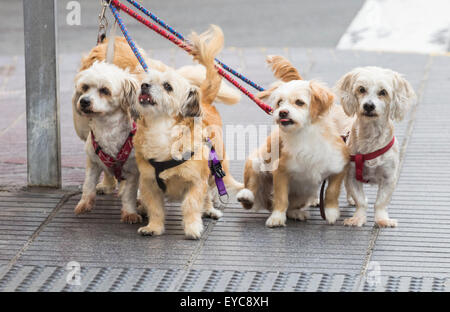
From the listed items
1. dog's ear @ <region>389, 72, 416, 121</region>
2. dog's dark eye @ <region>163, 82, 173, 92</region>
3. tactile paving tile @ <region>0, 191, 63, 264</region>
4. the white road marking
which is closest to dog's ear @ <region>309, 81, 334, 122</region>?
dog's ear @ <region>389, 72, 416, 121</region>

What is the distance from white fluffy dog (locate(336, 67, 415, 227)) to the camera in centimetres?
499

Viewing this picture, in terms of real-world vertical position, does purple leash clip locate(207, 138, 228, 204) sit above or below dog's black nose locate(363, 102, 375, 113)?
below

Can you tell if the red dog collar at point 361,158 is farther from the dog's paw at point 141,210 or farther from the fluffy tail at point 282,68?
the dog's paw at point 141,210

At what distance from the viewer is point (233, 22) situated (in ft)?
38.8

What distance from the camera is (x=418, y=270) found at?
455 cm

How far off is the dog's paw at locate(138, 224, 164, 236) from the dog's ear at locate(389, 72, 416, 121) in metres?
1.62

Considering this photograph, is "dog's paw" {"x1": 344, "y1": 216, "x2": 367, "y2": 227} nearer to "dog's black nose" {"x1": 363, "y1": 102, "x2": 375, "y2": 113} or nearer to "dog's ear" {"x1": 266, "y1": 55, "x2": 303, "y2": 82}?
"dog's black nose" {"x1": 363, "y1": 102, "x2": 375, "y2": 113}

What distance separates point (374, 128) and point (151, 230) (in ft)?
5.10

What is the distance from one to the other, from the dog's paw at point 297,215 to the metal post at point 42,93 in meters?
1.72

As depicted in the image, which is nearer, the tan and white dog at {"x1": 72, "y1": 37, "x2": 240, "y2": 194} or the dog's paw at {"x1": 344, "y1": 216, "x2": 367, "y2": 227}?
the dog's paw at {"x1": 344, "y1": 216, "x2": 367, "y2": 227}

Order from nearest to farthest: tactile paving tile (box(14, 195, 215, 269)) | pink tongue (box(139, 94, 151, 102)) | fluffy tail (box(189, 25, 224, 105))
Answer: tactile paving tile (box(14, 195, 215, 269)) → pink tongue (box(139, 94, 151, 102)) → fluffy tail (box(189, 25, 224, 105))

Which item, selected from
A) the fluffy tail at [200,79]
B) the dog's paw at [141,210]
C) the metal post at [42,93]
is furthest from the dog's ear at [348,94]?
the metal post at [42,93]

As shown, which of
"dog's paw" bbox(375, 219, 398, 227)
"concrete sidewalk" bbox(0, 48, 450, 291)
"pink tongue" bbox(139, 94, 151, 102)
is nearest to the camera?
"concrete sidewalk" bbox(0, 48, 450, 291)
